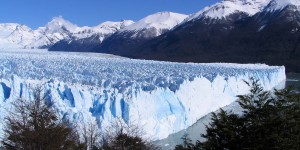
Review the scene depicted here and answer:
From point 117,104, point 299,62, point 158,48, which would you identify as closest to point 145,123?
point 117,104

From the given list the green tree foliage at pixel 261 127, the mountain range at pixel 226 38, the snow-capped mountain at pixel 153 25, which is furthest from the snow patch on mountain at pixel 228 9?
the green tree foliage at pixel 261 127

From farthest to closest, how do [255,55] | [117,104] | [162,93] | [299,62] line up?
1. [255,55]
2. [299,62]
3. [162,93]
4. [117,104]

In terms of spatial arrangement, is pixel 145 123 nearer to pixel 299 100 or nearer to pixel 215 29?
pixel 299 100

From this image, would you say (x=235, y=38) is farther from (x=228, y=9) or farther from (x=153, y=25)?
(x=153, y=25)

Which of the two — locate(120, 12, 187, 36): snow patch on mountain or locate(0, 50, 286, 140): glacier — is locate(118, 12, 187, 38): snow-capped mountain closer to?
locate(120, 12, 187, 36): snow patch on mountain

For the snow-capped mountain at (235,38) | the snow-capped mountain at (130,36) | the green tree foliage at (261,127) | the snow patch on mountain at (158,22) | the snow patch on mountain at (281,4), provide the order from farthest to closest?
the snow patch on mountain at (158,22), the snow-capped mountain at (130,36), the snow patch on mountain at (281,4), the snow-capped mountain at (235,38), the green tree foliage at (261,127)

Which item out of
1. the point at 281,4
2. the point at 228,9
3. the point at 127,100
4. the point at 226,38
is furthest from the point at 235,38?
the point at 127,100

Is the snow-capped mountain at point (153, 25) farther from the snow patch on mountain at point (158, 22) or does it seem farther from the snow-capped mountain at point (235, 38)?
the snow-capped mountain at point (235, 38)

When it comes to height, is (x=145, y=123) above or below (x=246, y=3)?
below
